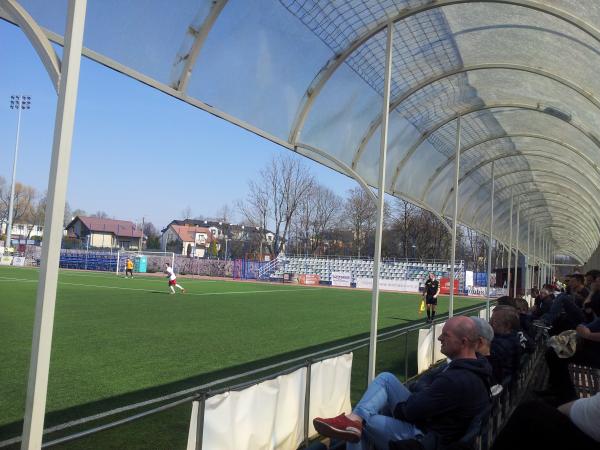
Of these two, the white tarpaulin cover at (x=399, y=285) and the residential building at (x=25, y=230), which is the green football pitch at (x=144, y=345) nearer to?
the white tarpaulin cover at (x=399, y=285)

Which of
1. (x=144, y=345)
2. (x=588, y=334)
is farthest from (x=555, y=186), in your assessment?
(x=588, y=334)

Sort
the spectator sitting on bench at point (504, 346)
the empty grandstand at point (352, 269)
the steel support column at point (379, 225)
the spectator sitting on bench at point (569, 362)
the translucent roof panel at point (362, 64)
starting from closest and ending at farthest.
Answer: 1. the translucent roof panel at point (362, 64)
2. the spectator sitting on bench at point (504, 346)
3. the steel support column at point (379, 225)
4. the spectator sitting on bench at point (569, 362)
5. the empty grandstand at point (352, 269)

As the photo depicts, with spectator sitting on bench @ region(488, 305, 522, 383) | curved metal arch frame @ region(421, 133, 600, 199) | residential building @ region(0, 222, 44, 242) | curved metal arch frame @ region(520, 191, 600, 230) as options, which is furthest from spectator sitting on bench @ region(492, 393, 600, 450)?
residential building @ region(0, 222, 44, 242)

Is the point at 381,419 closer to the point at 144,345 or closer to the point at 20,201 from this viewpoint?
the point at 144,345

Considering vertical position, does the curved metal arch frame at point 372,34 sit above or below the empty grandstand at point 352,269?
above

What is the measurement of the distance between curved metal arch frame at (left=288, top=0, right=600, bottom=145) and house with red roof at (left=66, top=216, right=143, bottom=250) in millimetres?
Answer: 108924

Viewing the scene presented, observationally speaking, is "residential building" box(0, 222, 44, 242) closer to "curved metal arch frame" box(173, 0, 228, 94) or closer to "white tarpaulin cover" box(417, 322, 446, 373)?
"white tarpaulin cover" box(417, 322, 446, 373)

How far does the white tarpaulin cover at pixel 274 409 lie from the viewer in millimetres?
3846

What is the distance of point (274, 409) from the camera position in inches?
183

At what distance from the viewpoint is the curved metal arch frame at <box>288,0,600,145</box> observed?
5914mm

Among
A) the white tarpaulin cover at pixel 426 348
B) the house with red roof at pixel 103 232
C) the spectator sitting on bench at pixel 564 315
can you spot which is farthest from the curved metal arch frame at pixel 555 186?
the house with red roof at pixel 103 232

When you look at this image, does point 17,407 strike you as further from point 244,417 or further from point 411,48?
point 411,48

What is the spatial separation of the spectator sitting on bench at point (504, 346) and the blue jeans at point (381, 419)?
161cm

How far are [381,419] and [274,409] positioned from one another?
3.94 ft
